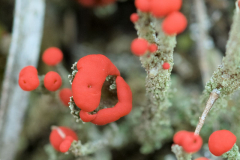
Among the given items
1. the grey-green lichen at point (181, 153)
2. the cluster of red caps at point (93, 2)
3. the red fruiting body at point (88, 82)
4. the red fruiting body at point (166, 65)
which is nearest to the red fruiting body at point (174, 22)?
the red fruiting body at point (166, 65)

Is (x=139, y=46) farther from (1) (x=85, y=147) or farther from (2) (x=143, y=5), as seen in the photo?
(1) (x=85, y=147)

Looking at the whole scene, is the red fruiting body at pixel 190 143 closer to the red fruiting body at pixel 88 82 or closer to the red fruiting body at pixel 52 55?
the red fruiting body at pixel 88 82

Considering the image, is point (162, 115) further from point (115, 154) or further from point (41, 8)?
point (41, 8)

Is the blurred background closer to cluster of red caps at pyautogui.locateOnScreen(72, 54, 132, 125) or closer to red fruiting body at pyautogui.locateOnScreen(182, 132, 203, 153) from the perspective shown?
cluster of red caps at pyautogui.locateOnScreen(72, 54, 132, 125)

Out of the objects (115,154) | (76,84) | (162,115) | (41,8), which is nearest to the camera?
(76,84)

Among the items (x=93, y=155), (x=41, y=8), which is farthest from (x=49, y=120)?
(x=41, y=8)

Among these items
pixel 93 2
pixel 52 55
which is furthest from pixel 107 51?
pixel 52 55
